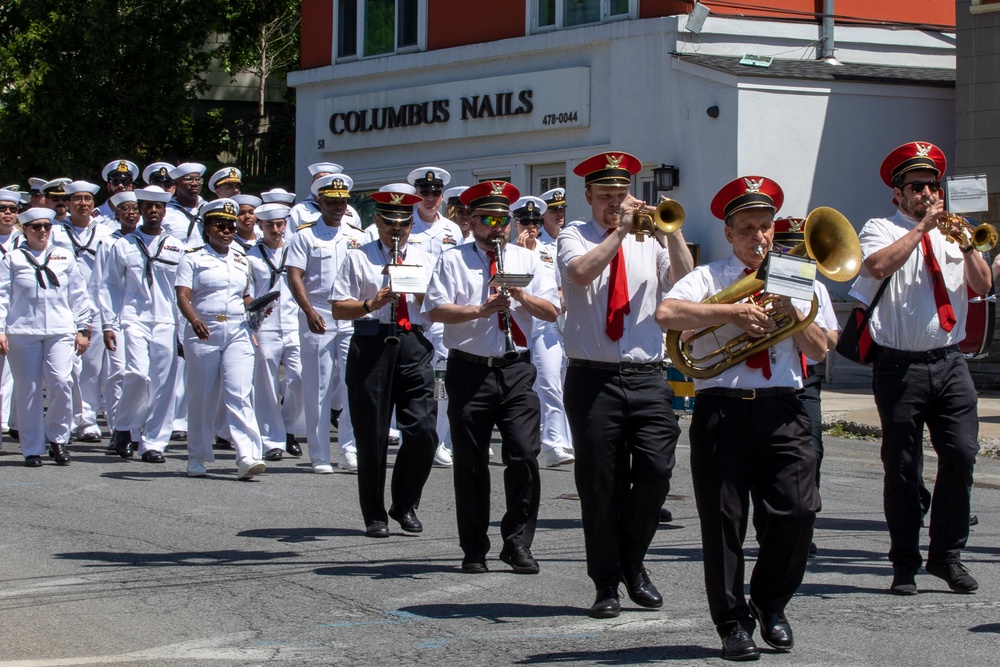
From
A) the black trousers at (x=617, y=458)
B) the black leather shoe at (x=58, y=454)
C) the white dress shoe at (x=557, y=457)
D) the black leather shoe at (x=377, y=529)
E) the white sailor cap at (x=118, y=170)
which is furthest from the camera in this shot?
the white sailor cap at (x=118, y=170)

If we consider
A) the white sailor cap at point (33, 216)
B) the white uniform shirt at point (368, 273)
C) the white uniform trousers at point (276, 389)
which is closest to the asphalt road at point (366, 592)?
the white uniform shirt at point (368, 273)

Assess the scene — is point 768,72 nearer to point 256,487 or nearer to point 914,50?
point 914,50

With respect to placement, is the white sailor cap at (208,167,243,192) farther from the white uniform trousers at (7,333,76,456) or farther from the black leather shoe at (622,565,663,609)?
the black leather shoe at (622,565,663,609)

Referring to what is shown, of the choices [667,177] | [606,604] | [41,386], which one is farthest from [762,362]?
[667,177]

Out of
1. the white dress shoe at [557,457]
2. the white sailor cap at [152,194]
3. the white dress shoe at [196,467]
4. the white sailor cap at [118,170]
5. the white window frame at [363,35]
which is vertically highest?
the white window frame at [363,35]

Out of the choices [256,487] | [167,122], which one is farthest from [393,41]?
[256,487]

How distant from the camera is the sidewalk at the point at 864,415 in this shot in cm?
1455

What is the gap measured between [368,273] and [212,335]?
8.47 feet

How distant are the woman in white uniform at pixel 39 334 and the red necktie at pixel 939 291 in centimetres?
743

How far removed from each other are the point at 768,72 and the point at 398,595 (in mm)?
14960

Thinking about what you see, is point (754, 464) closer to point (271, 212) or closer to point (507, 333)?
point (507, 333)

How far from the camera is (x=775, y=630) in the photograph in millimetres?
6258

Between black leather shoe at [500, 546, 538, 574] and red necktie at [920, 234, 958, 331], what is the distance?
231 centimetres

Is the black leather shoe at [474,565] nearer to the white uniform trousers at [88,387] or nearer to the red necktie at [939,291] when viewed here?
the red necktie at [939,291]
